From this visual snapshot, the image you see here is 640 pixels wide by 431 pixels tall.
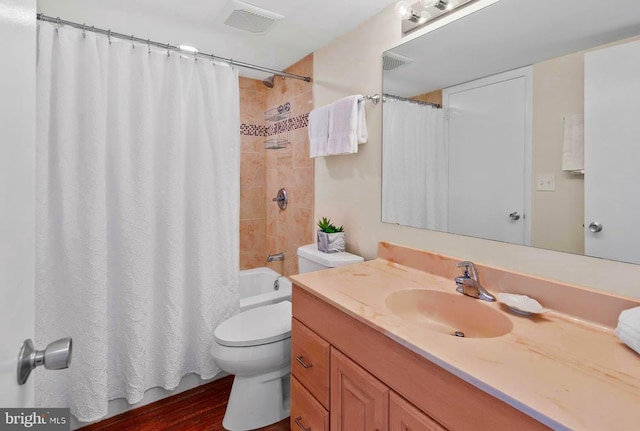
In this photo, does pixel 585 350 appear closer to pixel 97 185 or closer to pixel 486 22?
pixel 486 22

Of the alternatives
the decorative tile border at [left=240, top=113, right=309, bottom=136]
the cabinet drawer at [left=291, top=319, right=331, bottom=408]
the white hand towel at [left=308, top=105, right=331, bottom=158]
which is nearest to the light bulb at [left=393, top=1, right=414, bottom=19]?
the white hand towel at [left=308, top=105, right=331, bottom=158]

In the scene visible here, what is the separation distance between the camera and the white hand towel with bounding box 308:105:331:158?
196cm

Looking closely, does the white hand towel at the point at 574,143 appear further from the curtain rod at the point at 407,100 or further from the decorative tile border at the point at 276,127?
the decorative tile border at the point at 276,127

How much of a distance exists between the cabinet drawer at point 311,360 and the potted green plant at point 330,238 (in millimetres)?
603

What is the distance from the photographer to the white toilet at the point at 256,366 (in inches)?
62.1

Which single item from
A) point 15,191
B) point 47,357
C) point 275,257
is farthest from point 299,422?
point 275,257

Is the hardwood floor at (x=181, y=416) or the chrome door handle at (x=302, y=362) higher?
the chrome door handle at (x=302, y=362)

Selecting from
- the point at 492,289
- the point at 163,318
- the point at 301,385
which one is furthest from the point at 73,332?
the point at 492,289

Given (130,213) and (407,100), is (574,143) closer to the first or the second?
(407,100)

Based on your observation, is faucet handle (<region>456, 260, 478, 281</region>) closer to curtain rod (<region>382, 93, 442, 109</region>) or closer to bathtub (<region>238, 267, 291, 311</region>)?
curtain rod (<region>382, 93, 442, 109</region>)

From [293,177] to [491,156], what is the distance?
5.18 feet

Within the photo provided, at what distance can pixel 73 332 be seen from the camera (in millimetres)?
1576

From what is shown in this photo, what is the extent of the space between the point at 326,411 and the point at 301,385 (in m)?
0.19

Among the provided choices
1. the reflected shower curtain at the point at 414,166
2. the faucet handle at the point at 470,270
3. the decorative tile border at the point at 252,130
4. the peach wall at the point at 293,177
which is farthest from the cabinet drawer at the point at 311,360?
the decorative tile border at the point at 252,130
